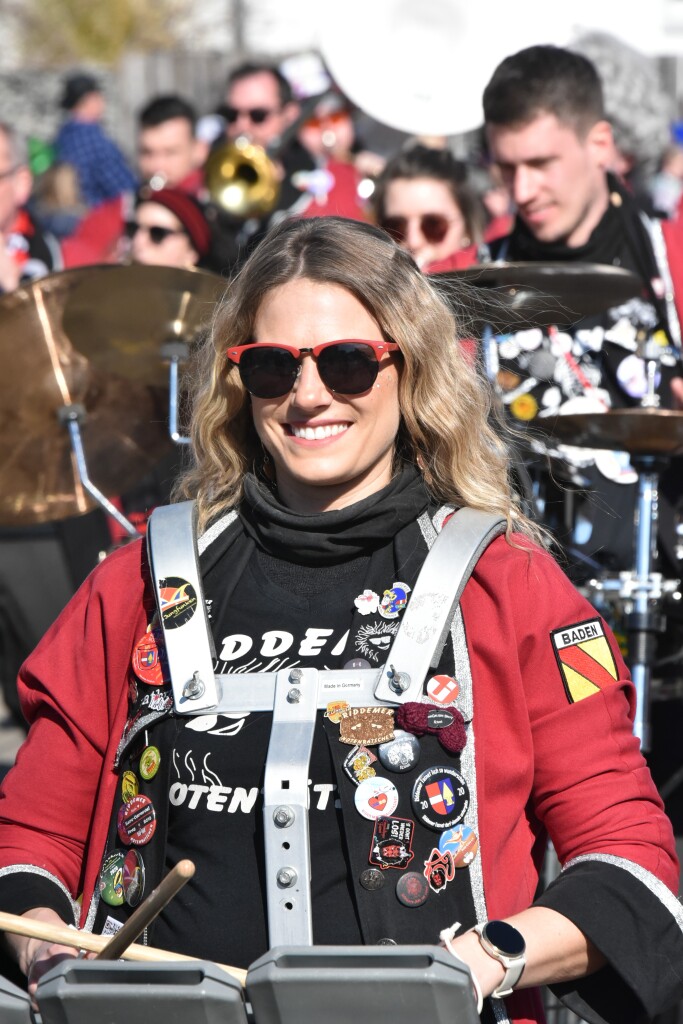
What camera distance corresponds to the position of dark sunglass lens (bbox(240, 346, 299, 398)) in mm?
2193

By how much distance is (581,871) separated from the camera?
1.93 meters

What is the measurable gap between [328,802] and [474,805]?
0.19 meters

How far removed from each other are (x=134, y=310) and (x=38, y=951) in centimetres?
248

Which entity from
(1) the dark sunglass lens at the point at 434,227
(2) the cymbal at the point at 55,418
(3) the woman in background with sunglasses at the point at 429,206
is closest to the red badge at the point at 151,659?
(2) the cymbal at the point at 55,418

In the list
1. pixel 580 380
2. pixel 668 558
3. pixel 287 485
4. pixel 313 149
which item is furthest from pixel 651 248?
pixel 313 149

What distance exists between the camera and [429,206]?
16.2 ft

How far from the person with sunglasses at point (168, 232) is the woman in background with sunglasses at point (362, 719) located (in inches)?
146

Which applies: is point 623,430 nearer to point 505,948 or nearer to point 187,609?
point 187,609

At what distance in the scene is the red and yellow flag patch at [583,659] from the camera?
2023 mm

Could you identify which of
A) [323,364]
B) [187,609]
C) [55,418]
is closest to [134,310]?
[55,418]

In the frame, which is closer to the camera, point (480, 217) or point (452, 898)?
point (452, 898)

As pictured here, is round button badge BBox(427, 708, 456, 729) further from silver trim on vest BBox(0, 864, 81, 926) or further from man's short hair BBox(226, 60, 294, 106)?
man's short hair BBox(226, 60, 294, 106)

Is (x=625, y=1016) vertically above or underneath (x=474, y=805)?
underneath

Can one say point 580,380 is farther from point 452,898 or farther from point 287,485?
point 452,898
